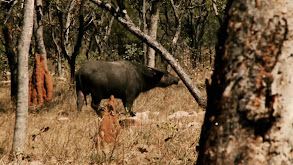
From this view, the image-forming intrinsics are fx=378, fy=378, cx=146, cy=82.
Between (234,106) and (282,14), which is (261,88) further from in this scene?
(282,14)

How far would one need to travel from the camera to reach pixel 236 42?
2.50m

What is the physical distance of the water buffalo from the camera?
30.6 feet

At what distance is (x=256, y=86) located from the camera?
243 cm

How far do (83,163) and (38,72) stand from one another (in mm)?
6864

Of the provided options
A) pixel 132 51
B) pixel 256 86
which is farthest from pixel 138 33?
pixel 132 51

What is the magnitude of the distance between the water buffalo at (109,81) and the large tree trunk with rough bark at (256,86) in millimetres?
6841

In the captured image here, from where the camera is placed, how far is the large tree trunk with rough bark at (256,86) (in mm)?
2426

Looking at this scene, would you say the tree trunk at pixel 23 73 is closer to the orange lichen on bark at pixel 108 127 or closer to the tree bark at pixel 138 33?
the orange lichen on bark at pixel 108 127

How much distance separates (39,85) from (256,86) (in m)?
9.62

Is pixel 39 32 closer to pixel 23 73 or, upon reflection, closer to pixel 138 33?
pixel 138 33

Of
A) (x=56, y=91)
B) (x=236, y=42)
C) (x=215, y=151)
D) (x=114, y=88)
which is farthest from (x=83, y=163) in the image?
(x=56, y=91)

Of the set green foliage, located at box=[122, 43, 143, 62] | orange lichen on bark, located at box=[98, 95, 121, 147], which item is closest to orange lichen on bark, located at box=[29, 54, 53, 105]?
green foliage, located at box=[122, 43, 143, 62]

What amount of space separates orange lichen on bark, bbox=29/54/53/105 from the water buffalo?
6.38 feet

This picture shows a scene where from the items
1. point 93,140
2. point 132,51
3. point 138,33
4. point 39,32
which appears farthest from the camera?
point 132,51
